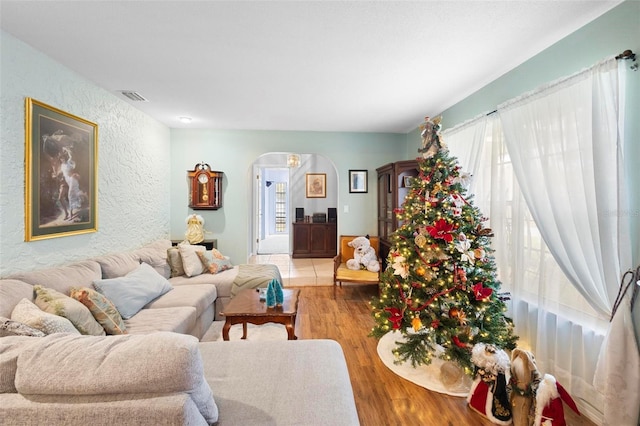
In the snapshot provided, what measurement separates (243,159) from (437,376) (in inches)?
150

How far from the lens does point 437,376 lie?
2.14 metres

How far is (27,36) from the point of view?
1.99m

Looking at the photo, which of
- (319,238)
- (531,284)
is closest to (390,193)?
(531,284)

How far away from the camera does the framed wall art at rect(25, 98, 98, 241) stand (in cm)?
212

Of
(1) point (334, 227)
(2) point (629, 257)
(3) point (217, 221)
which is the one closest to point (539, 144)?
(2) point (629, 257)

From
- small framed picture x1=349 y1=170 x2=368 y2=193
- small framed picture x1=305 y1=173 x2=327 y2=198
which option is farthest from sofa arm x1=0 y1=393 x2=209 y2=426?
small framed picture x1=305 y1=173 x2=327 y2=198

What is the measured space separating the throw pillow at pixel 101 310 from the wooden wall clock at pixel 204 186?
8.09ft

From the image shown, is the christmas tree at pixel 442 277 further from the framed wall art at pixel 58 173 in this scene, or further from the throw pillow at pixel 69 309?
the framed wall art at pixel 58 173

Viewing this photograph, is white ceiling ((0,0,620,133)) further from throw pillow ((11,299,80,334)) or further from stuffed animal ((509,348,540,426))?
stuffed animal ((509,348,540,426))

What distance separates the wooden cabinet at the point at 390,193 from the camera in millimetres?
3973

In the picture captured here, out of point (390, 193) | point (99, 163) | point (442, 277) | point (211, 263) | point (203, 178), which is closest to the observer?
point (442, 277)

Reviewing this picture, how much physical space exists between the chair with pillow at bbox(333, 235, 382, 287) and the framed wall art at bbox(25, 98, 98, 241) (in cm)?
281

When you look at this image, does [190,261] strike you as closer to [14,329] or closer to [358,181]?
[14,329]

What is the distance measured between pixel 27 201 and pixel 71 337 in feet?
5.68
